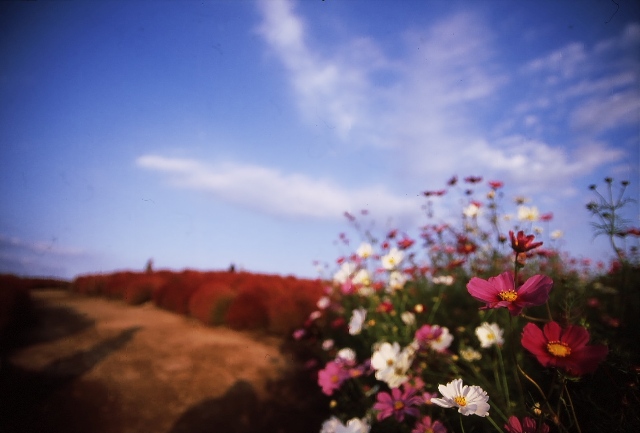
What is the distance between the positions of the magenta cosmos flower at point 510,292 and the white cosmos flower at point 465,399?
20 centimetres

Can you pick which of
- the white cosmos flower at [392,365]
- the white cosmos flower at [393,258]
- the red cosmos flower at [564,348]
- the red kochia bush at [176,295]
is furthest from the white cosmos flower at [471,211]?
the red kochia bush at [176,295]

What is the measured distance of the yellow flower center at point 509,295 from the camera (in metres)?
0.74

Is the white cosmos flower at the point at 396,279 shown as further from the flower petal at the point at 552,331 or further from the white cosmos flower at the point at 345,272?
the flower petal at the point at 552,331

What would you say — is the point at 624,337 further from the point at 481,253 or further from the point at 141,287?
the point at 141,287

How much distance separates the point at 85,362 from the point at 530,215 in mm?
3693

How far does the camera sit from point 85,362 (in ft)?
8.04

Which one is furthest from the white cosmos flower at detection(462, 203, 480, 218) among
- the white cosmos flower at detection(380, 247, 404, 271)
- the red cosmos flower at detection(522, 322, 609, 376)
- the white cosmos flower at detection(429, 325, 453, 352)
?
the red cosmos flower at detection(522, 322, 609, 376)

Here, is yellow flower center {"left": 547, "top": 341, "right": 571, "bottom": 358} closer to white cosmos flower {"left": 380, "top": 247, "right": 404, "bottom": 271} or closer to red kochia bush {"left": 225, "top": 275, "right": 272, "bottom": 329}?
white cosmos flower {"left": 380, "top": 247, "right": 404, "bottom": 271}

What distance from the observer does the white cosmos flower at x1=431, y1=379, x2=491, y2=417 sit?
0.70 meters

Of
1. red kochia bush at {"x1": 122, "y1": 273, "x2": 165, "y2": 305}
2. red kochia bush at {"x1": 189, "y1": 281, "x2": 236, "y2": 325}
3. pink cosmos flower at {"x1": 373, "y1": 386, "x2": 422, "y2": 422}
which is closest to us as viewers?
pink cosmos flower at {"x1": 373, "y1": 386, "x2": 422, "y2": 422}

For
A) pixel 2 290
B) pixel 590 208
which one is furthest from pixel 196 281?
pixel 590 208

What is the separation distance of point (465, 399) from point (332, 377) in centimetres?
89

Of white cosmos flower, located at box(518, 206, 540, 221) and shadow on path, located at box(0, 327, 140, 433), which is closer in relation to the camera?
shadow on path, located at box(0, 327, 140, 433)

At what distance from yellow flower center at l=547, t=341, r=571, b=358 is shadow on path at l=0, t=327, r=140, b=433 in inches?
94.2
